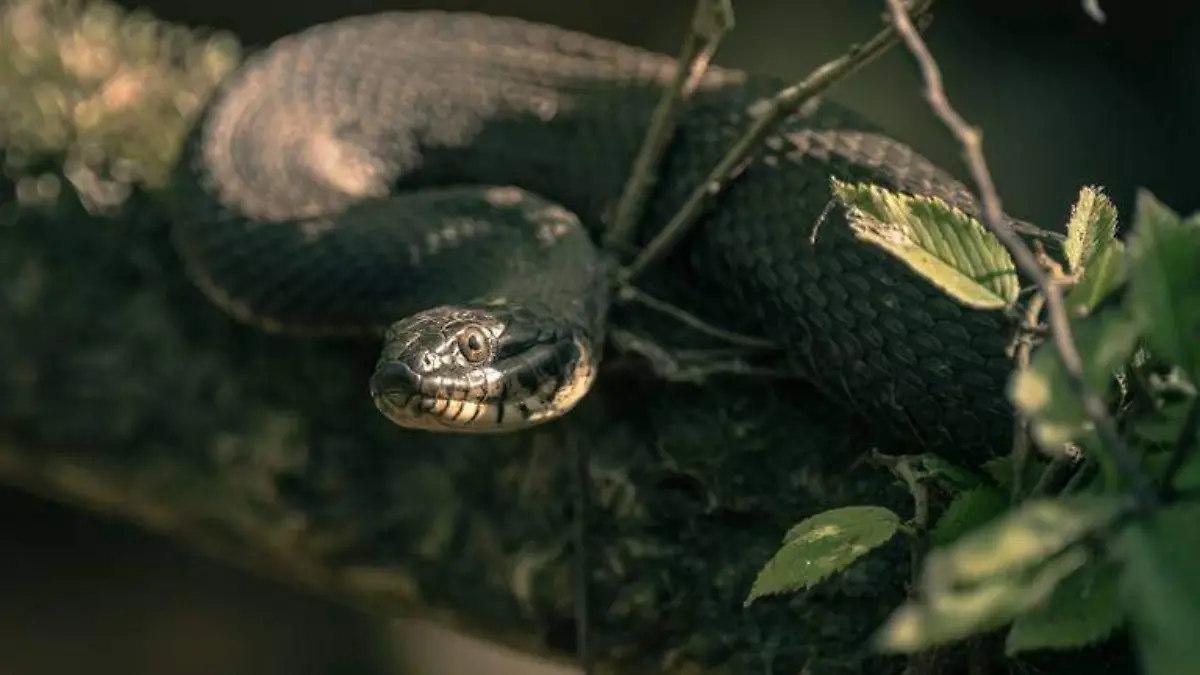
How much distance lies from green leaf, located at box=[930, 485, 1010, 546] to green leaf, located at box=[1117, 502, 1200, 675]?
0.50 meters

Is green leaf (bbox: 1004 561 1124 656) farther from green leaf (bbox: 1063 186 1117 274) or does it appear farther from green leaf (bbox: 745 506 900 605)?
green leaf (bbox: 1063 186 1117 274)

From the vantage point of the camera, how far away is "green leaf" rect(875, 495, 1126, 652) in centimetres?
111

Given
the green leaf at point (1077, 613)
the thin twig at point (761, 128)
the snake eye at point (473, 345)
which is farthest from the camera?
the snake eye at point (473, 345)

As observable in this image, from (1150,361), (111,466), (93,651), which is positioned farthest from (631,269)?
(93,651)

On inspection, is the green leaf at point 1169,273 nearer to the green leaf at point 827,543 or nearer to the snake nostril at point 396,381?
the green leaf at point 827,543

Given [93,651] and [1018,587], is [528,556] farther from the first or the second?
[93,651]

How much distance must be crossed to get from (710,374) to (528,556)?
58 cm

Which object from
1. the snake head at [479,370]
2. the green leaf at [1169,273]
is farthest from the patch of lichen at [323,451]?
the green leaf at [1169,273]

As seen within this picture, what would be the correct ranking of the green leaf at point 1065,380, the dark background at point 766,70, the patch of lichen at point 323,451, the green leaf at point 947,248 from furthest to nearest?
1. the dark background at point 766,70
2. the patch of lichen at point 323,451
3. the green leaf at point 947,248
4. the green leaf at point 1065,380

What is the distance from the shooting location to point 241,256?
3.02 metres

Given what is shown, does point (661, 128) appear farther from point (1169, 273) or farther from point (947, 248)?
point (1169, 273)

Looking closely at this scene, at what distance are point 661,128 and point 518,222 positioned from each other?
38 cm

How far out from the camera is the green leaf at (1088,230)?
1638 mm

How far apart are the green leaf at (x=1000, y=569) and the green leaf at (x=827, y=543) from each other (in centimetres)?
47
